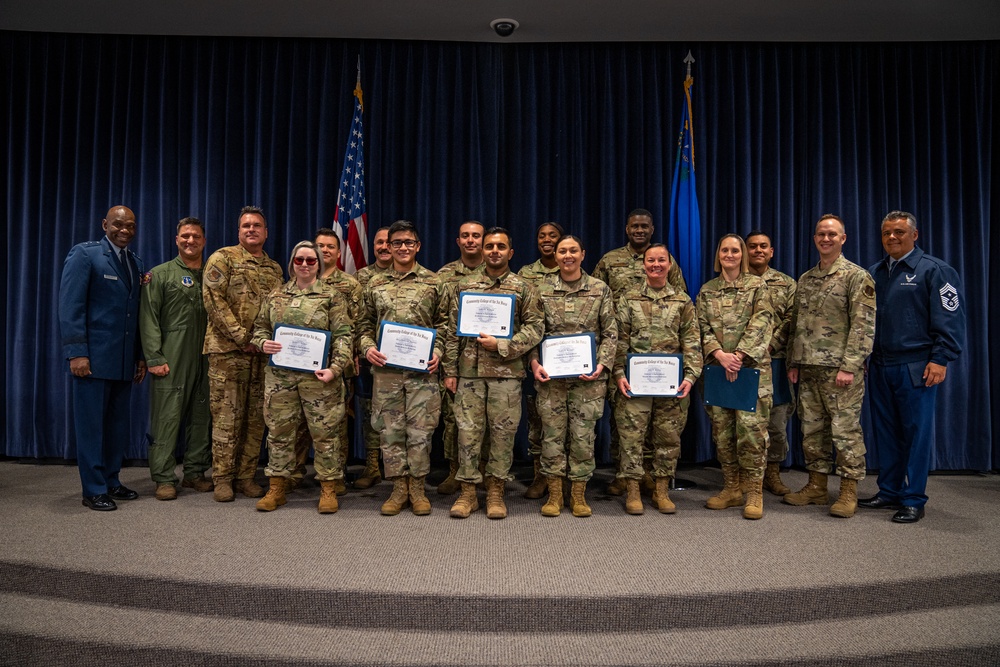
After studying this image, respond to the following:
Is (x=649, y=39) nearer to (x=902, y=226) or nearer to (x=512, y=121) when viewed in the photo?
(x=512, y=121)

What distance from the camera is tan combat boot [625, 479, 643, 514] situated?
3.98m

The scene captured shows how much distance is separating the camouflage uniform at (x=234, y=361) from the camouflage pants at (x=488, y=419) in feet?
4.90

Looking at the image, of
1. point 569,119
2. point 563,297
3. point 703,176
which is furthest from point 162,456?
point 703,176

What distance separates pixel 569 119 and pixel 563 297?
99.4 inches

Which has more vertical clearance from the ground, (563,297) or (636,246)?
(636,246)

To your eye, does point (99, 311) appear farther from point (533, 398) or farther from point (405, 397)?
point (533, 398)

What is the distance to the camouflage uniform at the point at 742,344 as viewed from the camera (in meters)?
3.97

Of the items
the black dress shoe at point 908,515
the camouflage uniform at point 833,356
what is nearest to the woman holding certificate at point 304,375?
the camouflage uniform at point 833,356

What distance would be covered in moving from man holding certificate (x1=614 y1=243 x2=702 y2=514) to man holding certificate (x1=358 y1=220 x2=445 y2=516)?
3.99 feet

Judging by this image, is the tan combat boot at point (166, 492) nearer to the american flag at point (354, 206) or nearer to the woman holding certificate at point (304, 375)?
the woman holding certificate at point (304, 375)

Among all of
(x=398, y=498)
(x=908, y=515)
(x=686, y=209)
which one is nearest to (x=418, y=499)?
(x=398, y=498)

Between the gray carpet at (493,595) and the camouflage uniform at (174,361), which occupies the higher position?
the camouflage uniform at (174,361)

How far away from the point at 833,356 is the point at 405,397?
→ 278cm

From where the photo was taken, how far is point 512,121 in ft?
19.0
